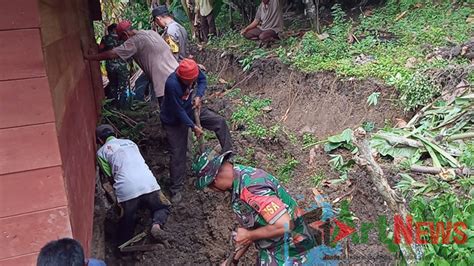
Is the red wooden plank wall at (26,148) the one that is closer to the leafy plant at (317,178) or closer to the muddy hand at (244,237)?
the muddy hand at (244,237)

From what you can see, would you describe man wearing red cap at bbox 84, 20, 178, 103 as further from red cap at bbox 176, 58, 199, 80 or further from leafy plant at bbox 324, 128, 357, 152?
leafy plant at bbox 324, 128, 357, 152

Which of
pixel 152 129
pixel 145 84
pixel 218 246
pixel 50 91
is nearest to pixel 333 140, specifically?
pixel 218 246

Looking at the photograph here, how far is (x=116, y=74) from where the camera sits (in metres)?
8.08

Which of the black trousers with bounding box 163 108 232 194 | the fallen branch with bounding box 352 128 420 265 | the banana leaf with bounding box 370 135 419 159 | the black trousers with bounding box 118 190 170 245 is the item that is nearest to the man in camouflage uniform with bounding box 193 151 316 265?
the fallen branch with bounding box 352 128 420 265

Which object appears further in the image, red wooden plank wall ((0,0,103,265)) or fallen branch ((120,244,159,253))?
fallen branch ((120,244,159,253))

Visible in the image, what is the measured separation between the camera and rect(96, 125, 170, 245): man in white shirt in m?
4.50

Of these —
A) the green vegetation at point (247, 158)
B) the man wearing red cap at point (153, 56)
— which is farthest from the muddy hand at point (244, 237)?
the man wearing red cap at point (153, 56)

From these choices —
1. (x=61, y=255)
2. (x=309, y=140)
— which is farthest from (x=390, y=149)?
(x=61, y=255)

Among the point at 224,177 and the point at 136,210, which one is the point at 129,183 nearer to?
the point at 136,210

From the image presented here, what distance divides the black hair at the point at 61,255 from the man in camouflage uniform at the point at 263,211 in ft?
3.03

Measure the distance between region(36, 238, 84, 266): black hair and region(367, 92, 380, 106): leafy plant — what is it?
15.2 ft

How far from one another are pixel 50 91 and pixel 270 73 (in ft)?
21.3

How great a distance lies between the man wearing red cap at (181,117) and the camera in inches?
206

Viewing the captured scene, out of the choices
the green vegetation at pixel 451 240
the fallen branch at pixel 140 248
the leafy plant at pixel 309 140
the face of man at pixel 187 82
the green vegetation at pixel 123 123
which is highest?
the face of man at pixel 187 82
